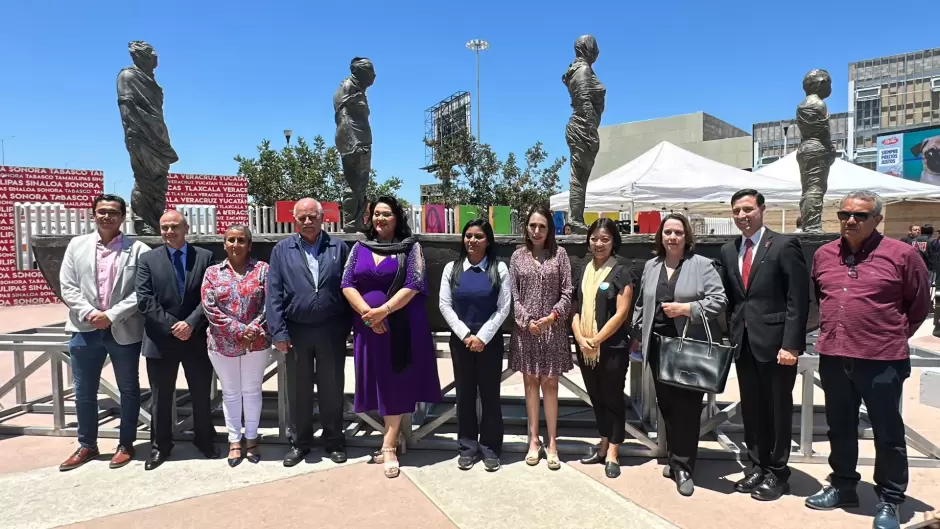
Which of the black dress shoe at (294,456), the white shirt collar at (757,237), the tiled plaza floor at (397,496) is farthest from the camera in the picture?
the black dress shoe at (294,456)

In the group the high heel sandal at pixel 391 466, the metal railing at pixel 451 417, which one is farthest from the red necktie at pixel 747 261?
the high heel sandal at pixel 391 466

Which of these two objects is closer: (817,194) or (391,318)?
(391,318)

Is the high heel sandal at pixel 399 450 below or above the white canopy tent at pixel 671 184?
below

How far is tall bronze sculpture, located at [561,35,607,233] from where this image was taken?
17.2ft

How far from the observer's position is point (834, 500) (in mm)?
3021

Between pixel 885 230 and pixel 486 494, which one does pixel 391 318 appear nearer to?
pixel 486 494

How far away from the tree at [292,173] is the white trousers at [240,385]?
56.3 feet

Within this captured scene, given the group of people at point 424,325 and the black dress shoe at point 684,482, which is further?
the black dress shoe at point 684,482

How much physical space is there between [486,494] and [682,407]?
1219 millimetres

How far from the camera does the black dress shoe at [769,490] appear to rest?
313cm

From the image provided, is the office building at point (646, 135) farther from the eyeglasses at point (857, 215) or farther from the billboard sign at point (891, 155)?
the eyeglasses at point (857, 215)

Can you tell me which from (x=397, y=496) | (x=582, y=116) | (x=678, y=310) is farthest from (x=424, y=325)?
(x=582, y=116)

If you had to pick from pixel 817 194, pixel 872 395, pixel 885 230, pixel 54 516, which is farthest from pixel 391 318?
pixel 885 230

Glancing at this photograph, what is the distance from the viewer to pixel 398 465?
3570 mm
